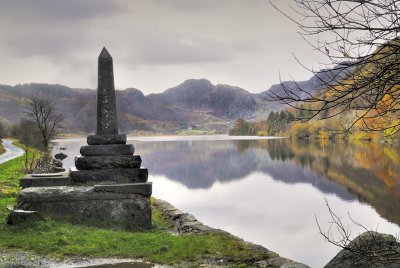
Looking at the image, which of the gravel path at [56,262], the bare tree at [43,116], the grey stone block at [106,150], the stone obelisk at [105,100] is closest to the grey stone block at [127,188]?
the grey stone block at [106,150]

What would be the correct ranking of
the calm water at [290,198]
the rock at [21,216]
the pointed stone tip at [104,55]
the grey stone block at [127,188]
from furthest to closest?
the calm water at [290,198]
the pointed stone tip at [104,55]
the grey stone block at [127,188]
the rock at [21,216]

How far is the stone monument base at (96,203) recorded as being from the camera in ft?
41.6

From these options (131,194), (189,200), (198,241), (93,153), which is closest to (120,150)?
(93,153)

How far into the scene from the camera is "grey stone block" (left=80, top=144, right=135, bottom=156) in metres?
14.5

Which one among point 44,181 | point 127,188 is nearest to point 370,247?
point 127,188

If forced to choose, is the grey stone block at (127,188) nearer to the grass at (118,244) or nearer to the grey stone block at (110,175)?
the grey stone block at (110,175)

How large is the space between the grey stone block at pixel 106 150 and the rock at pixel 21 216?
3.14 metres

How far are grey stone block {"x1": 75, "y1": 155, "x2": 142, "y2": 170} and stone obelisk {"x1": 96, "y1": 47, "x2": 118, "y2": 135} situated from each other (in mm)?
1222

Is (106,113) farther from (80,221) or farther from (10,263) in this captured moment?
(10,263)

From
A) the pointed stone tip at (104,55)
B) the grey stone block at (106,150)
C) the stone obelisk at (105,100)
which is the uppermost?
the pointed stone tip at (104,55)

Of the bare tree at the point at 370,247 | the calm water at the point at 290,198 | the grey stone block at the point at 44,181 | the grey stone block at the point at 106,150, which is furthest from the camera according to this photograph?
the calm water at the point at 290,198

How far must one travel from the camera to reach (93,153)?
570 inches

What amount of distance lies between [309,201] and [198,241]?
18.5m

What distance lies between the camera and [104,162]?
14.3m
